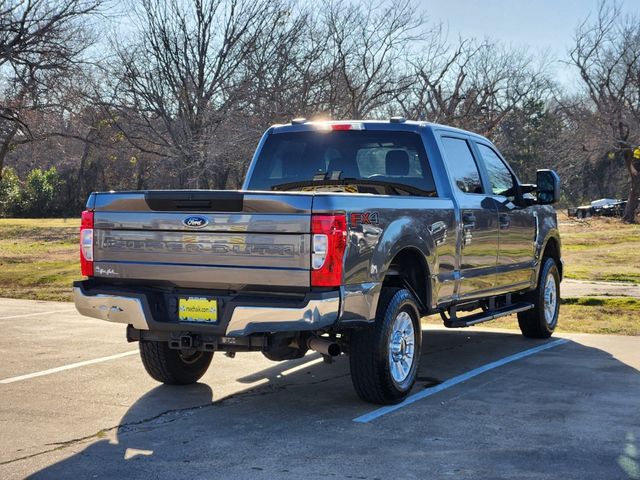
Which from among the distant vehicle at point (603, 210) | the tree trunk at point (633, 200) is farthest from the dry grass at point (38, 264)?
the distant vehicle at point (603, 210)

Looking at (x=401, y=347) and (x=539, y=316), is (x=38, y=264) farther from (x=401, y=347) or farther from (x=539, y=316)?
(x=401, y=347)

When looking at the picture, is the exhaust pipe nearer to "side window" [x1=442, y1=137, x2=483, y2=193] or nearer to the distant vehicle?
"side window" [x1=442, y1=137, x2=483, y2=193]

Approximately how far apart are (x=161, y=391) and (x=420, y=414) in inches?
85.0

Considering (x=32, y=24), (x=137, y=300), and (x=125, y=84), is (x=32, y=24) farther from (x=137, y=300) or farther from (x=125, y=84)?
(x=137, y=300)

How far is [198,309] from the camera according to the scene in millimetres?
5836

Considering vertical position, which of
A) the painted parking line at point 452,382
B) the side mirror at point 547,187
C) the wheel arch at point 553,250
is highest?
the side mirror at point 547,187

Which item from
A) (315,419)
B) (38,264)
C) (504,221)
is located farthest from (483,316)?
(38,264)

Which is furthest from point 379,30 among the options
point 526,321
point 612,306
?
point 526,321

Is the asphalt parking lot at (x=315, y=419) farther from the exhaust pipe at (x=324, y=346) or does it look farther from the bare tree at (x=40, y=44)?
the bare tree at (x=40, y=44)

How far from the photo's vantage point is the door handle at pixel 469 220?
7.58 metres

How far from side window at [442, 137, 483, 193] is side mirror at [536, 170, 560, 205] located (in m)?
1.08

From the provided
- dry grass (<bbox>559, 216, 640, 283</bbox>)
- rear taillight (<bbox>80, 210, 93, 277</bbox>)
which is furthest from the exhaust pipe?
dry grass (<bbox>559, 216, 640, 283</bbox>)

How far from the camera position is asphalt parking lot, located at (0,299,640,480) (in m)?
4.80

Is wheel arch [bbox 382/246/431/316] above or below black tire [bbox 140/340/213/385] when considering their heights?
above
